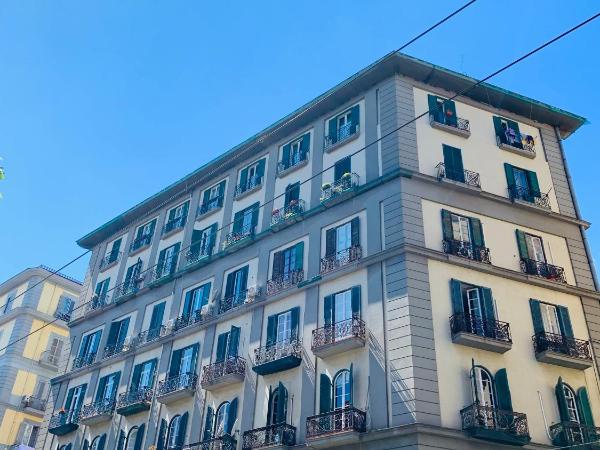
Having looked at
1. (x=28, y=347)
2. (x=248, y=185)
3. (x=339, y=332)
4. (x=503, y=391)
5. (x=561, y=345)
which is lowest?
(x=503, y=391)

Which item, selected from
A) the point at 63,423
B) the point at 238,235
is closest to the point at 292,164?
the point at 238,235

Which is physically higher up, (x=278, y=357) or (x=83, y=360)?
(x=83, y=360)

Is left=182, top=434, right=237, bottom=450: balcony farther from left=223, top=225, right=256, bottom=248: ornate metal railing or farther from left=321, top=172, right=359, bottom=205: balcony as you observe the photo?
left=321, top=172, right=359, bottom=205: balcony

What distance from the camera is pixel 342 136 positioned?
96.1 feet

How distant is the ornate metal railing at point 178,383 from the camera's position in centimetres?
2827

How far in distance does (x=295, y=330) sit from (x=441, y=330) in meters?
6.17

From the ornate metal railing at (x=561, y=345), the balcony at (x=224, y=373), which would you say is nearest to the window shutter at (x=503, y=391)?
the ornate metal railing at (x=561, y=345)

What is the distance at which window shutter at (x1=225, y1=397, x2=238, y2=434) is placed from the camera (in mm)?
25469

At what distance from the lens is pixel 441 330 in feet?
72.0

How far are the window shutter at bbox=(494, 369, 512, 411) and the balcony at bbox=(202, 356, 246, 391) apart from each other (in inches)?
400

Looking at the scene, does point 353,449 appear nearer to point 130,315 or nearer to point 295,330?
point 295,330

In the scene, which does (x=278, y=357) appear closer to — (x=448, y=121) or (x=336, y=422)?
(x=336, y=422)

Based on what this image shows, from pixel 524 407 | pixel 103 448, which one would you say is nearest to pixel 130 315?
pixel 103 448

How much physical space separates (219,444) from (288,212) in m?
10.4
